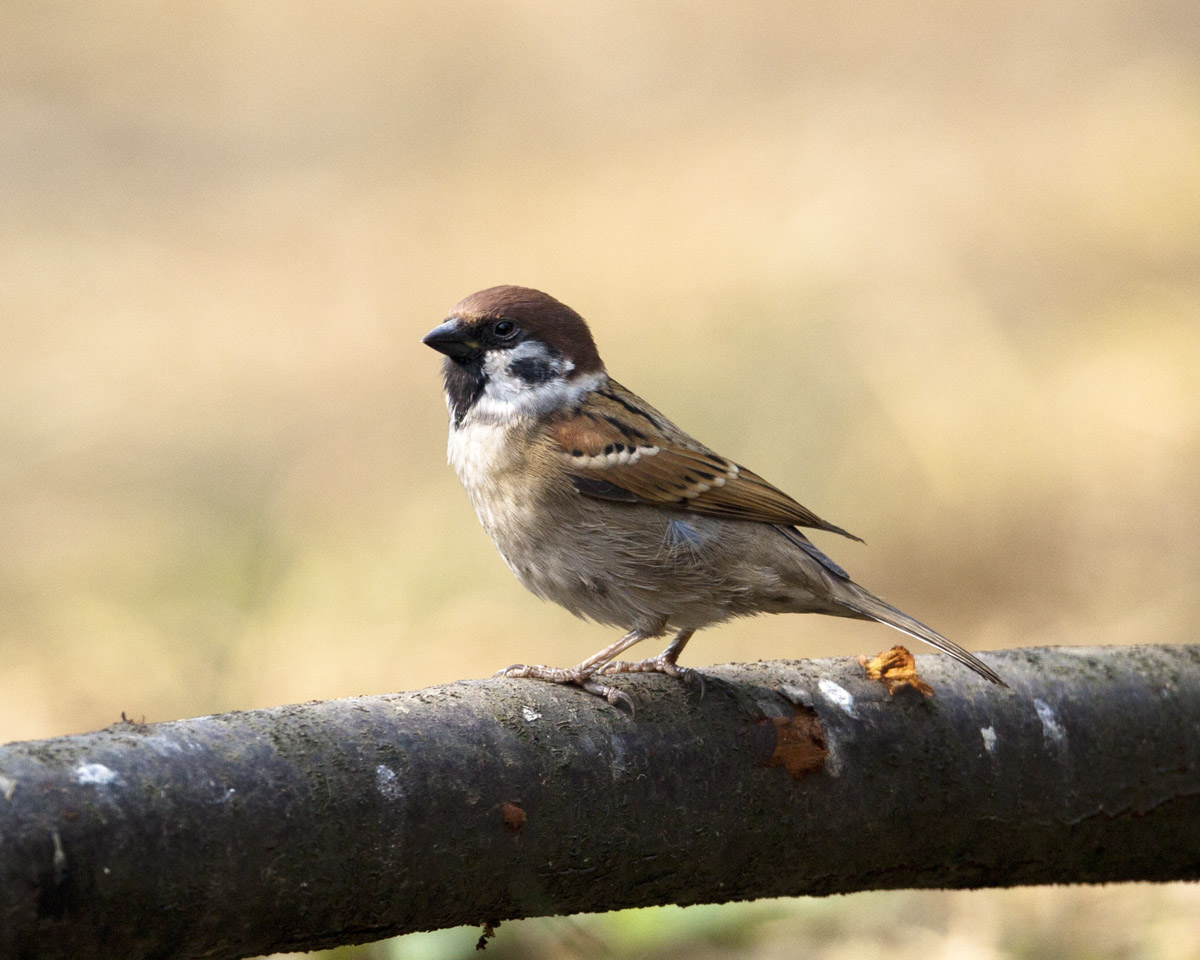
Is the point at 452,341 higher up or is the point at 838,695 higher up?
the point at 452,341

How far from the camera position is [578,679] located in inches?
95.7

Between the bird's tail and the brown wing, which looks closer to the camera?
the bird's tail

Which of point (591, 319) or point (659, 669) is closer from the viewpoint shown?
point (659, 669)

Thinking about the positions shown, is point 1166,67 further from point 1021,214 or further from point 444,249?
point 444,249

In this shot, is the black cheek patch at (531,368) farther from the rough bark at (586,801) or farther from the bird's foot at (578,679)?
the rough bark at (586,801)

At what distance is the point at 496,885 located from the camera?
202 centimetres

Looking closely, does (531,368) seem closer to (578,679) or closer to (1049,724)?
(578,679)

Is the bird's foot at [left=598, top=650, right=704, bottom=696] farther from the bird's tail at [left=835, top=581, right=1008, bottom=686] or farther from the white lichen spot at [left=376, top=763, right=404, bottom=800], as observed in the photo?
the white lichen spot at [left=376, top=763, right=404, bottom=800]

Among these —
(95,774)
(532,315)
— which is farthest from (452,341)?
(95,774)

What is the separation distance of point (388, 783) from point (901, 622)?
4.68 ft

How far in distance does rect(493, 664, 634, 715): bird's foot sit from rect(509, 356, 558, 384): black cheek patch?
2.94 feet

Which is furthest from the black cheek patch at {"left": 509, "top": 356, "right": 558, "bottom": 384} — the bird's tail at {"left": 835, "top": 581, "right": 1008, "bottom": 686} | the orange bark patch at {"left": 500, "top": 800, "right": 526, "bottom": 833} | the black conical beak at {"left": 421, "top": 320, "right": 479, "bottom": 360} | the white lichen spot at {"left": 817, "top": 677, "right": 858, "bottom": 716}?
the orange bark patch at {"left": 500, "top": 800, "right": 526, "bottom": 833}

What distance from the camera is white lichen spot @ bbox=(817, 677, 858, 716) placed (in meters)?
2.53

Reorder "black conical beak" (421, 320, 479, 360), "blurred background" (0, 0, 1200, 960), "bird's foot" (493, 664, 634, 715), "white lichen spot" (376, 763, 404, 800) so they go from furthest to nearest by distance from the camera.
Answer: "blurred background" (0, 0, 1200, 960) → "black conical beak" (421, 320, 479, 360) → "bird's foot" (493, 664, 634, 715) → "white lichen spot" (376, 763, 404, 800)
